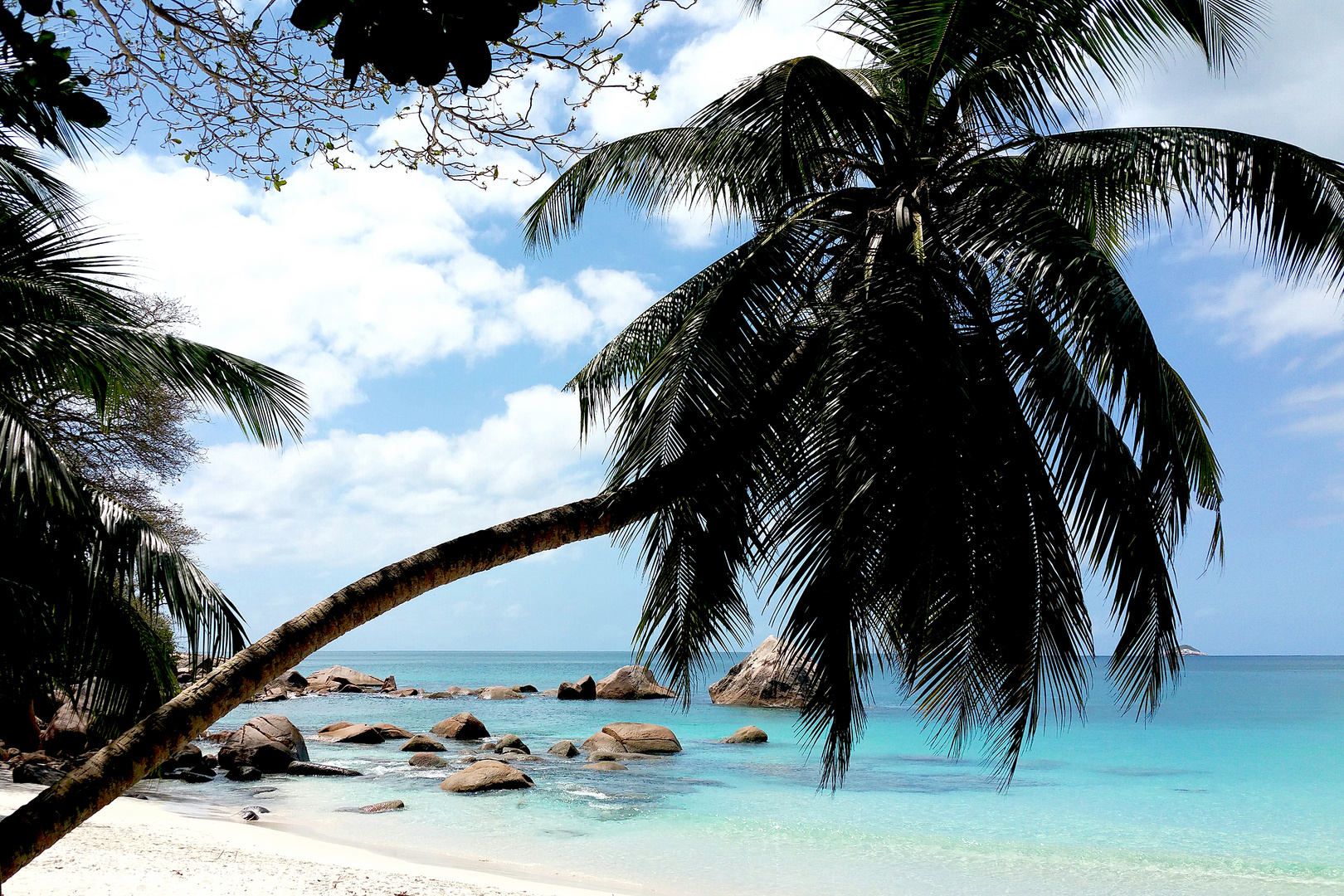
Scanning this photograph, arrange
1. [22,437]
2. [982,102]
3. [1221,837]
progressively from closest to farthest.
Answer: [22,437] < [982,102] < [1221,837]

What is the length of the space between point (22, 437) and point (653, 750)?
68.3ft

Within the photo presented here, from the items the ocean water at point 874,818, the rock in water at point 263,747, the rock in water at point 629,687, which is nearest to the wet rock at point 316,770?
the rock in water at point 263,747

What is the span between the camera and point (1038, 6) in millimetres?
6133

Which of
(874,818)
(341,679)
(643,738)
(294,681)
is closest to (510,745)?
(643,738)

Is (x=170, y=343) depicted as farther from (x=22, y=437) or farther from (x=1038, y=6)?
(x=1038, y=6)

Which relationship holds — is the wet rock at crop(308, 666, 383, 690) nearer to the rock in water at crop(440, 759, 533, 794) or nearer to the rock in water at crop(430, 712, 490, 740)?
the rock in water at crop(430, 712, 490, 740)

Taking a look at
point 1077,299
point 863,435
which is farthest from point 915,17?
point 863,435

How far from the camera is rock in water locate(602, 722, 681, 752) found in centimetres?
2364

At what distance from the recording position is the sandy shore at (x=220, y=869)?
27.2 feet

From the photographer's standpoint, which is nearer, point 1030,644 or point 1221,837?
point 1030,644

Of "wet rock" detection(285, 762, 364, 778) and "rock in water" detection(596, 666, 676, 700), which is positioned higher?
"rock in water" detection(596, 666, 676, 700)

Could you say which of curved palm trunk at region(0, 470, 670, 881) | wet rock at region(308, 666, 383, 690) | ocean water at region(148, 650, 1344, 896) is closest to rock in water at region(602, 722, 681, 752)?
ocean water at region(148, 650, 1344, 896)

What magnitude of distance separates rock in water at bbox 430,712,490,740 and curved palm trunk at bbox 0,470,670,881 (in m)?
23.1

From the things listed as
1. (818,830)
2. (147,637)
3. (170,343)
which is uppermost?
(170,343)
